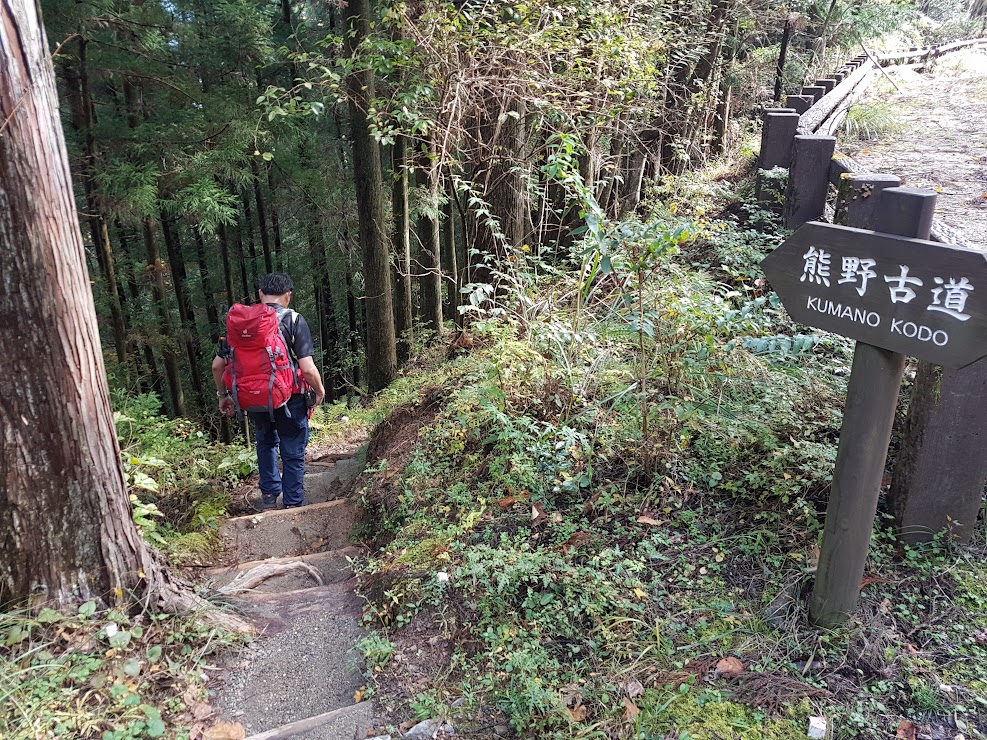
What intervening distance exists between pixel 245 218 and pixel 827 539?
18.7 m

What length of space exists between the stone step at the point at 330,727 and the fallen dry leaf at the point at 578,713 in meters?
0.97

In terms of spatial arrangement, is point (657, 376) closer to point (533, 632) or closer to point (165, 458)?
point (533, 632)

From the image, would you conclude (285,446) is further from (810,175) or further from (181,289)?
(181,289)

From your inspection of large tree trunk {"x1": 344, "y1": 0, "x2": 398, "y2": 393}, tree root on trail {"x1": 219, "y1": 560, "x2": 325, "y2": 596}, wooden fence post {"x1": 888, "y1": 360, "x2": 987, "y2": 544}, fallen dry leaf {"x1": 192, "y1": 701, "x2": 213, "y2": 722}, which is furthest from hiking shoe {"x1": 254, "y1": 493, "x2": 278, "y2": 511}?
wooden fence post {"x1": 888, "y1": 360, "x2": 987, "y2": 544}

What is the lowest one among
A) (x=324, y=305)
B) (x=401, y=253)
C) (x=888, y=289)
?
(x=324, y=305)

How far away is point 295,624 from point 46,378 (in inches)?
81.3

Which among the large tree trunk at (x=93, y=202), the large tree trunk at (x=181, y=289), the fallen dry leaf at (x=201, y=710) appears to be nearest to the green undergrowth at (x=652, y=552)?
the fallen dry leaf at (x=201, y=710)

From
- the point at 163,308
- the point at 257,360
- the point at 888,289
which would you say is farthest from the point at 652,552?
the point at 163,308

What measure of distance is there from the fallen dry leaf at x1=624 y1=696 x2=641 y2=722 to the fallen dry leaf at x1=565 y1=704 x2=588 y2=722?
0.19 m

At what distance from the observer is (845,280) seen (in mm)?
2680

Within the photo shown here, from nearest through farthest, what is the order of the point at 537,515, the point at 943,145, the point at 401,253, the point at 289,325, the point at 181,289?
1. the point at 537,515
2. the point at 289,325
3. the point at 943,145
4. the point at 401,253
5. the point at 181,289

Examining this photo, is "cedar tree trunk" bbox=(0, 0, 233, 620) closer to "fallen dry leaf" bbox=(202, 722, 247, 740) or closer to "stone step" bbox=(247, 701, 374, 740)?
"fallen dry leaf" bbox=(202, 722, 247, 740)

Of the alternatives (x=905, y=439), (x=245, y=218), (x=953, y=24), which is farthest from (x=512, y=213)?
(x=953, y=24)

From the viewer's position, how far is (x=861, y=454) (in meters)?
2.80
